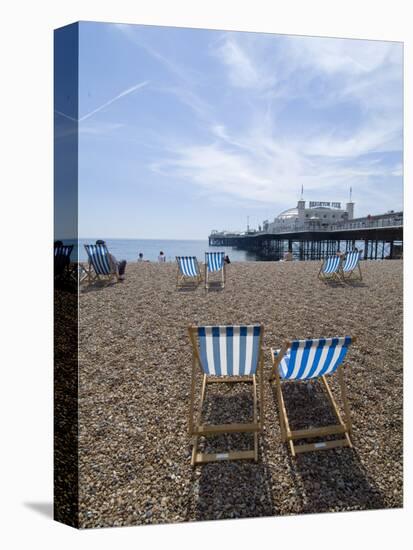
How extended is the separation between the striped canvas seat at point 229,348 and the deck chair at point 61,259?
Result: 878mm

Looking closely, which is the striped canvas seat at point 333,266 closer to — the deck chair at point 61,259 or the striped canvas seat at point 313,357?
the striped canvas seat at point 313,357

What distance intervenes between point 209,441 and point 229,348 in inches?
23.8

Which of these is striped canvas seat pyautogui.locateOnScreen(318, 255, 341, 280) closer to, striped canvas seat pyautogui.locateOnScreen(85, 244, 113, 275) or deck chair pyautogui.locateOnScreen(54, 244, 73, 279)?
striped canvas seat pyautogui.locateOnScreen(85, 244, 113, 275)

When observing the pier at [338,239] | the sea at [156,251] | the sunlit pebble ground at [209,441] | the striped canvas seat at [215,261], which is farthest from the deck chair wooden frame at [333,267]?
the sea at [156,251]

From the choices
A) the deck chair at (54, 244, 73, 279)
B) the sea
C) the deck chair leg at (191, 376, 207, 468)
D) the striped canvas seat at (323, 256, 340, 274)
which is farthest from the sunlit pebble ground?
the sea

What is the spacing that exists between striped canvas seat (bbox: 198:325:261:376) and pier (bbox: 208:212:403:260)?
420 centimetres

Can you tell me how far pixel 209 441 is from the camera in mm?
2125

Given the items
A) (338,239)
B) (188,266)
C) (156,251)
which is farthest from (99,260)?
(156,251)

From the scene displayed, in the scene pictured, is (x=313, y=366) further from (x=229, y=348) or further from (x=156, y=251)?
(x=156, y=251)

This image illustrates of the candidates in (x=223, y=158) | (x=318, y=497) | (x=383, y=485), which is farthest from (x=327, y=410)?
(x=223, y=158)

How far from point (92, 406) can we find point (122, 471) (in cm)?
70

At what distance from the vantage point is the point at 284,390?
106 inches

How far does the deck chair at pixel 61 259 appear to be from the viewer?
6.47 ft

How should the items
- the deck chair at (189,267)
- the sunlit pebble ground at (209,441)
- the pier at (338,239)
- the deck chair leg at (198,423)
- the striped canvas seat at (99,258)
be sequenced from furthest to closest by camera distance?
the pier at (338,239) < the deck chair at (189,267) < the striped canvas seat at (99,258) < the deck chair leg at (198,423) < the sunlit pebble ground at (209,441)
